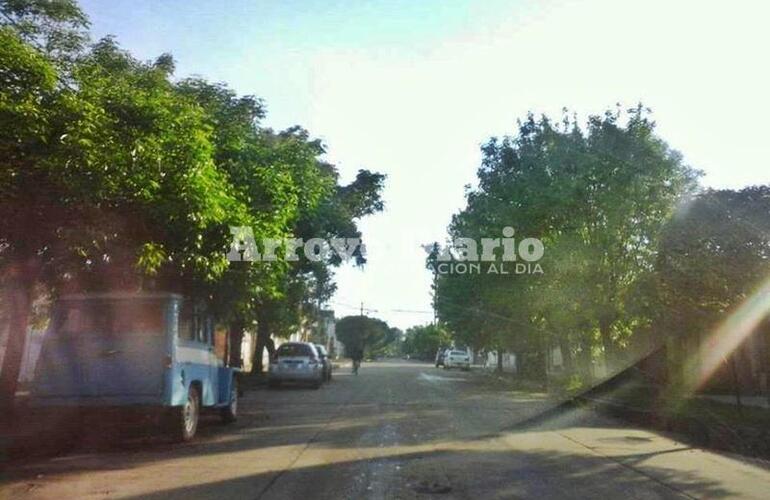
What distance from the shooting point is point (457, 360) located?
56156 mm

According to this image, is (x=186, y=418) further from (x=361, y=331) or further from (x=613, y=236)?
(x=361, y=331)

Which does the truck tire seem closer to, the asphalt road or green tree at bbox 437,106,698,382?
the asphalt road

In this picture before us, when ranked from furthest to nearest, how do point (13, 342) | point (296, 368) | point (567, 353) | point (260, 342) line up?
point (260, 342) < point (567, 353) < point (296, 368) < point (13, 342)

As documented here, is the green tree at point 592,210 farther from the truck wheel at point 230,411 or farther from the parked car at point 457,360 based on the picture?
the parked car at point 457,360

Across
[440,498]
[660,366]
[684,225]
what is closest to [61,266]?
[440,498]

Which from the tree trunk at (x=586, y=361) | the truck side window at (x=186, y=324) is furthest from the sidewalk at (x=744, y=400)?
the truck side window at (x=186, y=324)

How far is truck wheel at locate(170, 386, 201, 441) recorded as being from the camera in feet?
37.3

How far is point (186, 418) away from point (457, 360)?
45776 mm

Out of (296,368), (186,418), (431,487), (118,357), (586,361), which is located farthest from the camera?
(586,361)

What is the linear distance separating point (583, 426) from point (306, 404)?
7759 millimetres

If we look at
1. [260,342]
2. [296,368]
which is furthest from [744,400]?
[260,342]

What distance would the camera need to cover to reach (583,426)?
14766 mm

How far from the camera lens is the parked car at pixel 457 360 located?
182 feet

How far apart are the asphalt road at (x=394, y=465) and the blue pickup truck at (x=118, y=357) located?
2.50 ft
